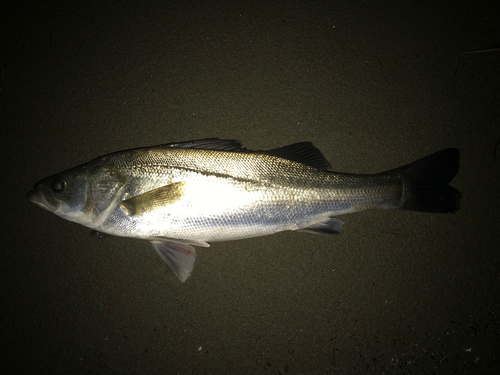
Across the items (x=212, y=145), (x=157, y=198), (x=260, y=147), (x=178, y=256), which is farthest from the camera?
(x=260, y=147)

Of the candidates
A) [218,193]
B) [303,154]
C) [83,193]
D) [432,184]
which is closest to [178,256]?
[218,193]

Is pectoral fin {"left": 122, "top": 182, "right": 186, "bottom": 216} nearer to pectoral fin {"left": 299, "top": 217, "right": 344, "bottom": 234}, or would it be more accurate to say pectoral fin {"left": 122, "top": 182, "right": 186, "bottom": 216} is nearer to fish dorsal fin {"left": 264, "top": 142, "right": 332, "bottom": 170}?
fish dorsal fin {"left": 264, "top": 142, "right": 332, "bottom": 170}

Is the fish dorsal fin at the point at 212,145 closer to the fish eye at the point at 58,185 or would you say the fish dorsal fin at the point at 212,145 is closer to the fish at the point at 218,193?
the fish at the point at 218,193

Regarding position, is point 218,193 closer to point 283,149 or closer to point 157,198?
point 157,198

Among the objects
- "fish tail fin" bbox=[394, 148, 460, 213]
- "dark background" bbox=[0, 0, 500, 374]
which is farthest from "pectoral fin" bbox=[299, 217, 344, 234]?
"fish tail fin" bbox=[394, 148, 460, 213]

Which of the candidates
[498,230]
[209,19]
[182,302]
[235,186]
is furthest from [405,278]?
[209,19]

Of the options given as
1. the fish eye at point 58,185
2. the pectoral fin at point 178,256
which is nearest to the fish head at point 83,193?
the fish eye at point 58,185

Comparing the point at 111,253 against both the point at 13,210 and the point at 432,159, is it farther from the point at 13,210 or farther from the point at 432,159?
the point at 432,159
